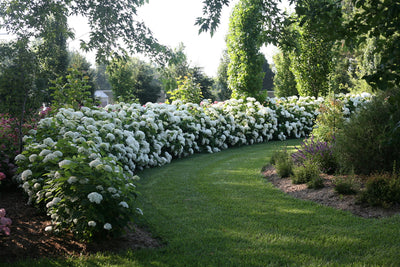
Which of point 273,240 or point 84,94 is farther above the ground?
point 84,94

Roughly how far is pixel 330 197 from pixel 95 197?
324 cm

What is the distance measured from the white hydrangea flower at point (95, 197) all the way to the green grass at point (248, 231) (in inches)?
19.8

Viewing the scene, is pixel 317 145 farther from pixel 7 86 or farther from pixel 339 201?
pixel 7 86

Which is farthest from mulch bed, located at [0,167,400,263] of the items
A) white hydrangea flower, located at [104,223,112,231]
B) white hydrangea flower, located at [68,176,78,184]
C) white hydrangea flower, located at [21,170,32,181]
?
white hydrangea flower, located at [68,176,78,184]

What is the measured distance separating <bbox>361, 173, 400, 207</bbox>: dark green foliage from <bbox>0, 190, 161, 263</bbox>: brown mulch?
2708 millimetres

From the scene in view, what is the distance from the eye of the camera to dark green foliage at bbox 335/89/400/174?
482cm

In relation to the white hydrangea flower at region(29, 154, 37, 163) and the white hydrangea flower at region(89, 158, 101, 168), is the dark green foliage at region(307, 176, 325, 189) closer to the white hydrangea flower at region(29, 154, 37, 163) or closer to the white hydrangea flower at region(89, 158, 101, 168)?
the white hydrangea flower at region(89, 158, 101, 168)

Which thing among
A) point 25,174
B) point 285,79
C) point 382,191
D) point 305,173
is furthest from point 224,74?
point 25,174

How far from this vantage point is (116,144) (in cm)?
607

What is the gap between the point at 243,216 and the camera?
415 cm

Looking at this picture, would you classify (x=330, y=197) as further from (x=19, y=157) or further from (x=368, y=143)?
(x=19, y=157)

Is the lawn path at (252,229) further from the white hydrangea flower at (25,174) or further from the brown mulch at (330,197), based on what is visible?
the white hydrangea flower at (25,174)

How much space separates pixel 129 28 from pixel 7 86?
2.74 metres

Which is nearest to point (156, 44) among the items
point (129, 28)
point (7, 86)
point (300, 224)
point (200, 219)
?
point (129, 28)
